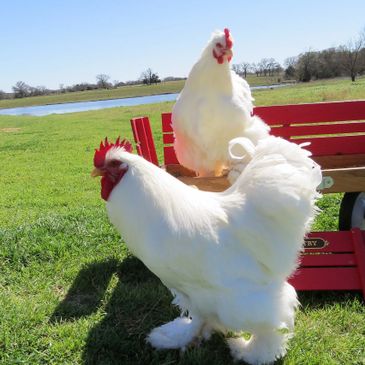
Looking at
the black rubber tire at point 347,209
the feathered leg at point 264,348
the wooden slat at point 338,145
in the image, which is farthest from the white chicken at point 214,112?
the feathered leg at point 264,348

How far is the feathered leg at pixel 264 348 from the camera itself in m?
2.86

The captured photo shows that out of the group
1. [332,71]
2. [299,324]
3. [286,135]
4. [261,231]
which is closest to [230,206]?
[261,231]

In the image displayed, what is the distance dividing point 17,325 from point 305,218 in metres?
2.27

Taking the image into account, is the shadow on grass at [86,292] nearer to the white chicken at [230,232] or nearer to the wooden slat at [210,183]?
the white chicken at [230,232]

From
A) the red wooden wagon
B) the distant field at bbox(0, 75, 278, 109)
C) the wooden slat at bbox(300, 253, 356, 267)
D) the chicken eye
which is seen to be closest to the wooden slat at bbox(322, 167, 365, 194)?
the red wooden wagon

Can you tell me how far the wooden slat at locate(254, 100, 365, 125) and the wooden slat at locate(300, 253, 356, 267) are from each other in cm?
180

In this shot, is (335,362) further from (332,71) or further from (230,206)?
(332,71)

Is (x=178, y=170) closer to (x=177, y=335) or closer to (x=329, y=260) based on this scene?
(x=329, y=260)

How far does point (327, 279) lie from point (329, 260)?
0.60 ft

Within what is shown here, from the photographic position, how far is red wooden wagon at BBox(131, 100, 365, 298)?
376 centimetres

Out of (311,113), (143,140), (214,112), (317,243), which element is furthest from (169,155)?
(317,243)

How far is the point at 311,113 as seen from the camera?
16.6ft

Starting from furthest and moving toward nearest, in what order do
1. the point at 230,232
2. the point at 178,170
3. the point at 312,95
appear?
the point at 312,95, the point at 178,170, the point at 230,232

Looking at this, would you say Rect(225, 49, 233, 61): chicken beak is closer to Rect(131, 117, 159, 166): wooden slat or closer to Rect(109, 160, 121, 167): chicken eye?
Rect(131, 117, 159, 166): wooden slat
